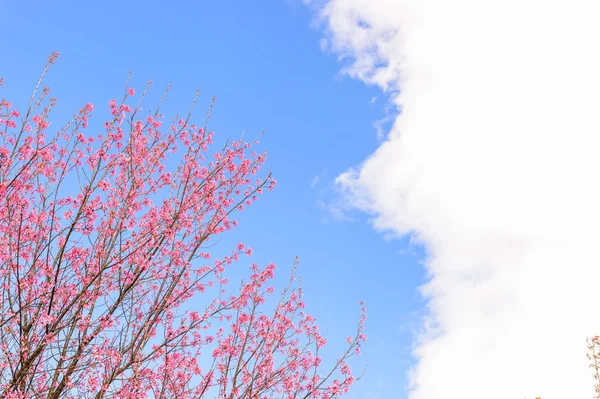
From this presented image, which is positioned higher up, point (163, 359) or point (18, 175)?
point (18, 175)

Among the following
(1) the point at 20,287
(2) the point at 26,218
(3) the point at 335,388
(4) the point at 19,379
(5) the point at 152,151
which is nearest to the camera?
(4) the point at 19,379

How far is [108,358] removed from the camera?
7031mm

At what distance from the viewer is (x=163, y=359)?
25.9 ft

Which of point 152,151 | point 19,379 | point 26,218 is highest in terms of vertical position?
point 152,151

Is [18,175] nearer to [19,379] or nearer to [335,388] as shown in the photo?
[19,379]

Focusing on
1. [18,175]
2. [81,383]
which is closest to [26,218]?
[18,175]

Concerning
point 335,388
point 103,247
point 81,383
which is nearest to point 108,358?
point 81,383

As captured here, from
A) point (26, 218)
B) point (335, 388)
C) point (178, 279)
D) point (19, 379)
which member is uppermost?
point (26, 218)

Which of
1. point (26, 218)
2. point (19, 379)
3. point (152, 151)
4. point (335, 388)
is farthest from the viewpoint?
point (335, 388)

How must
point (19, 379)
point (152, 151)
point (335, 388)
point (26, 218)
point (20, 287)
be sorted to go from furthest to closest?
point (335, 388) → point (152, 151) → point (26, 218) → point (20, 287) → point (19, 379)

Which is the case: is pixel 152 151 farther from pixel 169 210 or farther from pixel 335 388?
pixel 335 388

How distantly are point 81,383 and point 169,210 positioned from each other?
2.65 m

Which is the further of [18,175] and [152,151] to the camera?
[152,151]

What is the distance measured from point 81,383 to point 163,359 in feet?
4.05
